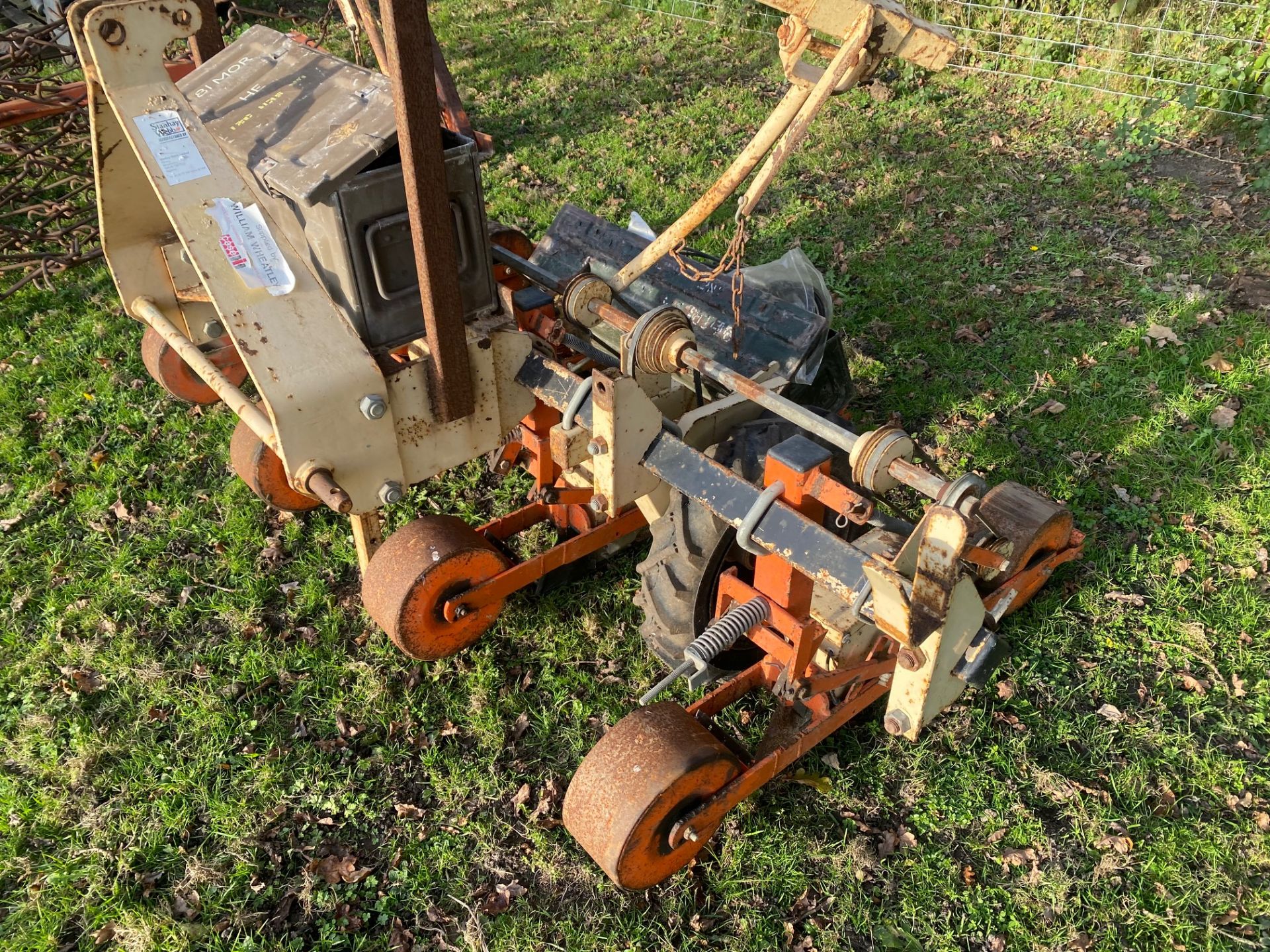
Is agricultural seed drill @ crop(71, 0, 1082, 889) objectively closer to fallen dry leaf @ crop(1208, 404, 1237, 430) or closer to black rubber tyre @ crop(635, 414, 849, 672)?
black rubber tyre @ crop(635, 414, 849, 672)

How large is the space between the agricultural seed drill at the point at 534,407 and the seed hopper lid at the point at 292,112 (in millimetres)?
13

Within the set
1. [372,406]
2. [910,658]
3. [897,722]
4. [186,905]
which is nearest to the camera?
[910,658]

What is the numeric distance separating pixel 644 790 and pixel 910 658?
99 cm

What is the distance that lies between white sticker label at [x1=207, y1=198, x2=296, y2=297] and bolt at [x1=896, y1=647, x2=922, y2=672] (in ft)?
7.50

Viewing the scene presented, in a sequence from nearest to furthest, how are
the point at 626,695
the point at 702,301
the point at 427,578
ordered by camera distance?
1. the point at 427,578
2. the point at 626,695
3. the point at 702,301

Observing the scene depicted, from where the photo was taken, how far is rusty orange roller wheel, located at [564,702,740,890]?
2.94 m

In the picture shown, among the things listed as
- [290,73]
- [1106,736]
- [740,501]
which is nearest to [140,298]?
[290,73]

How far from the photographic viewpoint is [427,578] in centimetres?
364

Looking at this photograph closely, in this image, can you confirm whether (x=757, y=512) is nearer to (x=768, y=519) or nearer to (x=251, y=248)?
(x=768, y=519)

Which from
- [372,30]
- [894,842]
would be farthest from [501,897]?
[372,30]

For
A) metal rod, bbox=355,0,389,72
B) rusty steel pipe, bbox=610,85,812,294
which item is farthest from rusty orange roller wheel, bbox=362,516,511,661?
metal rod, bbox=355,0,389,72

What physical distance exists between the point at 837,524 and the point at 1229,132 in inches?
282

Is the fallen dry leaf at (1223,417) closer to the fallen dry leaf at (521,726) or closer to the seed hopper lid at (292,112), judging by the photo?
the fallen dry leaf at (521,726)

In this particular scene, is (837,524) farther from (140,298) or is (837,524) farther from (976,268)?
(976,268)
